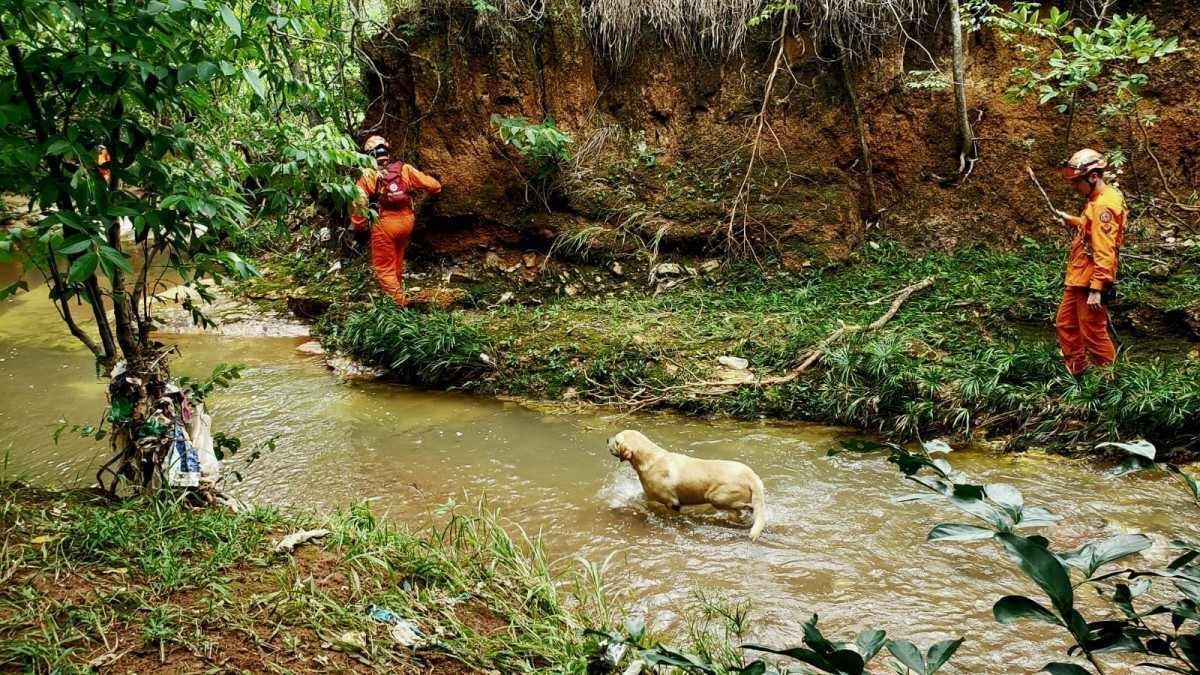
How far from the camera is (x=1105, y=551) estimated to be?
105 cm

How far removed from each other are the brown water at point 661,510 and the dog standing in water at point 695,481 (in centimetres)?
18

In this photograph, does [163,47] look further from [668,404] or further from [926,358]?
[926,358]

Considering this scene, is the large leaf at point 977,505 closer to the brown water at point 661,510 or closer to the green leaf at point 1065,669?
the green leaf at point 1065,669

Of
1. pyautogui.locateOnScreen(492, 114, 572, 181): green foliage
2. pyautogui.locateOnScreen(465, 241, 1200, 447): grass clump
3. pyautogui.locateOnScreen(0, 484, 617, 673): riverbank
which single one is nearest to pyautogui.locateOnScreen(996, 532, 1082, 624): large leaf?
pyautogui.locateOnScreen(0, 484, 617, 673): riverbank

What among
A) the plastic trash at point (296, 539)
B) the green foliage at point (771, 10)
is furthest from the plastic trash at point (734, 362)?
the plastic trash at point (296, 539)

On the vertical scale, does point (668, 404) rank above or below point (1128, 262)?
below

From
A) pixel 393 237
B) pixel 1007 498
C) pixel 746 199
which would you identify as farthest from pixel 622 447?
pixel 746 199

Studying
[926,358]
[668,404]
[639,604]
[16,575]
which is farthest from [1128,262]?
[16,575]

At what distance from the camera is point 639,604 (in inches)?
156

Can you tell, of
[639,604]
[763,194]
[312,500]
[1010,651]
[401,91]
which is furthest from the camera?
[401,91]

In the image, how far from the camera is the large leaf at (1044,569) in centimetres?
93

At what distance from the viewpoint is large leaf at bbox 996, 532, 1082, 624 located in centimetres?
93

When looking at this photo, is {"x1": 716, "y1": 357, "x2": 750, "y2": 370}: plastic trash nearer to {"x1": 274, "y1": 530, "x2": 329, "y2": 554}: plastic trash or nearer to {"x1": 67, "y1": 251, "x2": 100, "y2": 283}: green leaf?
→ {"x1": 274, "y1": 530, "x2": 329, "y2": 554}: plastic trash

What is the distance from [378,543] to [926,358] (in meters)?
5.42
